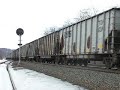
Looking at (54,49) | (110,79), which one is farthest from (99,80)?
(54,49)

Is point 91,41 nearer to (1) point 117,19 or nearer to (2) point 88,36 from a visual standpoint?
(2) point 88,36

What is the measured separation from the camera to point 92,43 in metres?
17.7

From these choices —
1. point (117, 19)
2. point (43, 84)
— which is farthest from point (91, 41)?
point (43, 84)

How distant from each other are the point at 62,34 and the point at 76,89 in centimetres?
1629

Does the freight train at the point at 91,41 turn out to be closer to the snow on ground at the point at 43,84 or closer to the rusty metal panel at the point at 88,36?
the rusty metal panel at the point at 88,36

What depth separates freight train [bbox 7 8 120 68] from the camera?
15.0 meters

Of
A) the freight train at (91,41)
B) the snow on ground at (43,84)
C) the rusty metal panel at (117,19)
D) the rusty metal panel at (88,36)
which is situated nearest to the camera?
A: the snow on ground at (43,84)

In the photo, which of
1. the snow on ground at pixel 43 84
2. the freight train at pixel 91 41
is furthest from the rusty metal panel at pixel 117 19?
the snow on ground at pixel 43 84

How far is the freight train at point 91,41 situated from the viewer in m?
15.0

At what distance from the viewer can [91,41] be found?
1791 cm

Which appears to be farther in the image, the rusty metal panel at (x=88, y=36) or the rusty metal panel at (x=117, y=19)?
the rusty metal panel at (x=88, y=36)

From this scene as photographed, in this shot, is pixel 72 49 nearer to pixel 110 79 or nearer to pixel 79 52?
pixel 79 52

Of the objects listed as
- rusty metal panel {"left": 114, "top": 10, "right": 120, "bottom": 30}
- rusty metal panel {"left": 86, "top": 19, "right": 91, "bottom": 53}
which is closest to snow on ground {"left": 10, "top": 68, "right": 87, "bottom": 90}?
rusty metal panel {"left": 114, "top": 10, "right": 120, "bottom": 30}

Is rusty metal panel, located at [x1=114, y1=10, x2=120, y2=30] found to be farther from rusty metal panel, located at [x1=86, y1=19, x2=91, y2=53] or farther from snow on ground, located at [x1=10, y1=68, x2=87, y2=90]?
snow on ground, located at [x1=10, y1=68, x2=87, y2=90]
